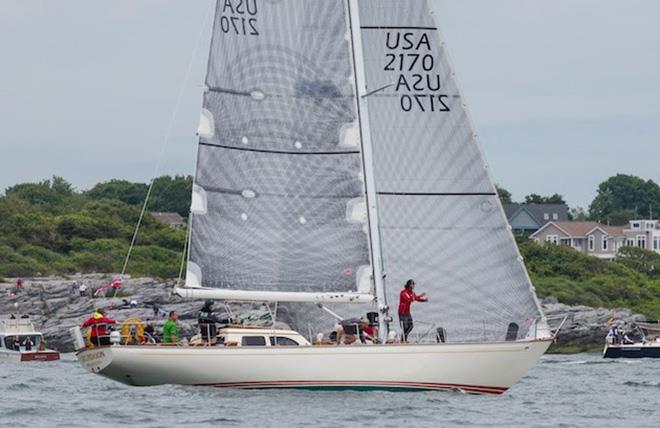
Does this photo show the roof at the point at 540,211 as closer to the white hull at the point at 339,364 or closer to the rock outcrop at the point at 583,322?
the rock outcrop at the point at 583,322

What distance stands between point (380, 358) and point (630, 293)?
61489 millimetres

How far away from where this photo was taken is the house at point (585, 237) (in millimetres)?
138125

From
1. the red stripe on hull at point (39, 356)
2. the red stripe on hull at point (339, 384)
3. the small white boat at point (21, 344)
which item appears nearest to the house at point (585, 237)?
the small white boat at point (21, 344)

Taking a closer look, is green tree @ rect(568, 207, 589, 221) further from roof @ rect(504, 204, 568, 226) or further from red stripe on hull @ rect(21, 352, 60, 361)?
red stripe on hull @ rect(21, 352, 60, 361)

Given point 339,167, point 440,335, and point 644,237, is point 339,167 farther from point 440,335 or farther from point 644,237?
point 644,237

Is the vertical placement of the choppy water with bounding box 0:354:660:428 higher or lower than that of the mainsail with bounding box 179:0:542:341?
lower

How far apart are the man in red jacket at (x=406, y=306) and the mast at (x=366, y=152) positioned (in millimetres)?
848

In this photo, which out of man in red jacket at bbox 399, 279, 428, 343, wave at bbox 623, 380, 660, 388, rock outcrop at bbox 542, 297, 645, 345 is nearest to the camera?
man in red jacket at bbox 399, 279, 428, 343

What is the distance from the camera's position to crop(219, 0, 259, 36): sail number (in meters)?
33.4

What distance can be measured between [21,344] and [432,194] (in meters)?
27.5

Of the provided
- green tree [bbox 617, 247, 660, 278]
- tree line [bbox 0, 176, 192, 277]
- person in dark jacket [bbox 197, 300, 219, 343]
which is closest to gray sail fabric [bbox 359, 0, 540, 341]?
person in dark jacket [bbox 197, 300, 219, 343]

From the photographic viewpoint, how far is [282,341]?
32344 mm

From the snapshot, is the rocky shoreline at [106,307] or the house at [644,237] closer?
the rocky shoreline at [106,307]

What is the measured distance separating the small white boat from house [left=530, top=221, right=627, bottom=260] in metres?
83.4
